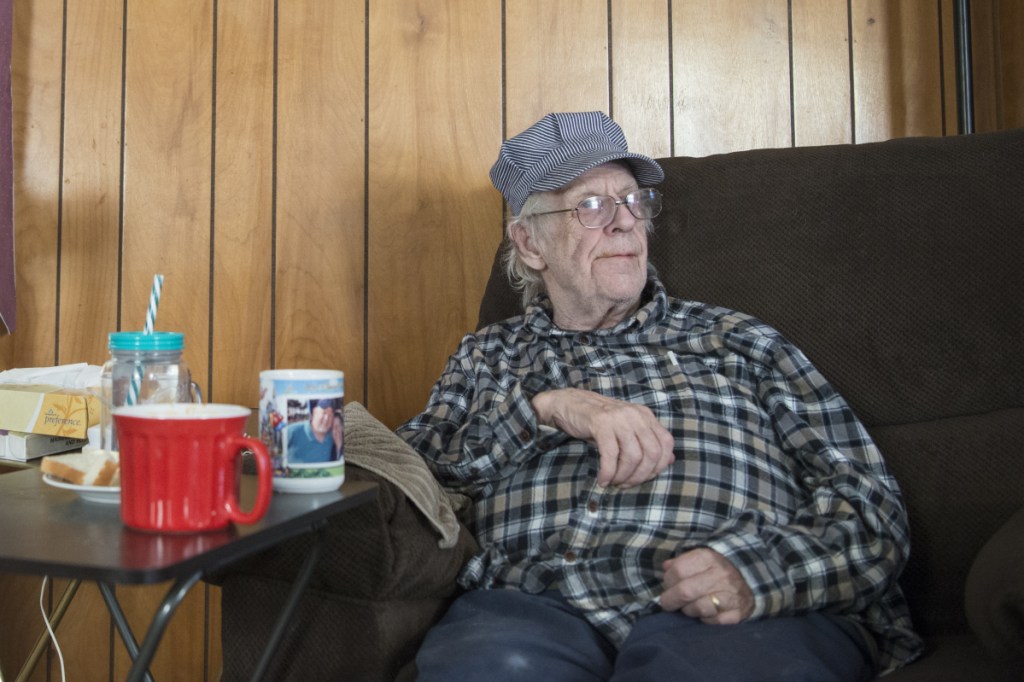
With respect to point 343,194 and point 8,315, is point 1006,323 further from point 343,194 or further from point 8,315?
point 8,315

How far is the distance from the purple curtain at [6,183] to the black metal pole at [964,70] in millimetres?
1801

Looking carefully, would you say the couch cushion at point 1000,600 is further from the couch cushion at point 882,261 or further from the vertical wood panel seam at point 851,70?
the vertical wood panel seam at point 851,70

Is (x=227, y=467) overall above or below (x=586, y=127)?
below

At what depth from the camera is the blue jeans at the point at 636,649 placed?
3.04 feet

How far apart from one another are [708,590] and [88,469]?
67 centimetres

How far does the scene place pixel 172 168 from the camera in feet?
6.07

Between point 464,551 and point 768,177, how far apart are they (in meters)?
0.76

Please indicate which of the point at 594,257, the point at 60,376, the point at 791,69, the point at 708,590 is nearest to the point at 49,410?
the point at 60,376

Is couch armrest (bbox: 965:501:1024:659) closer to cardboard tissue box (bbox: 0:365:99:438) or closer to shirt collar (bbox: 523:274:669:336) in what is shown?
shirt collar (bbox: 523:274:669:336)

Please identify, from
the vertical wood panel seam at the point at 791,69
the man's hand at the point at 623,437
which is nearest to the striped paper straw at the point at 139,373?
the man's hand at the point at 623,437

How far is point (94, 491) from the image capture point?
2.82 ft

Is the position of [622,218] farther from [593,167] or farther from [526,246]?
[526,246]

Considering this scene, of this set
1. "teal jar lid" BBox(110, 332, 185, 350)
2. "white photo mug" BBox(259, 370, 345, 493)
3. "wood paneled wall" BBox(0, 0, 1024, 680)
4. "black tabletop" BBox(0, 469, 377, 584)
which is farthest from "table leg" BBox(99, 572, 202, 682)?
"wood paneled wall" BBox(0, 0, 1024, 680)

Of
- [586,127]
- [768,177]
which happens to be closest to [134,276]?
[586,127]
